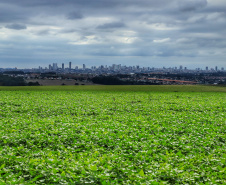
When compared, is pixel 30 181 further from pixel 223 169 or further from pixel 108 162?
pixel 223 169

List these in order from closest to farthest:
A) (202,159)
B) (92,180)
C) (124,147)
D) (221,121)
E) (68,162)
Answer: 1. (92,180)
2. (68,162)
3. (202,159)
4. (124,147)
5. (221,121)

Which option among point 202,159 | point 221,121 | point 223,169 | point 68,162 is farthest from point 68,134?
point 221,121

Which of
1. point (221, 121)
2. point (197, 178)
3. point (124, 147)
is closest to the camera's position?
point (197, 178)

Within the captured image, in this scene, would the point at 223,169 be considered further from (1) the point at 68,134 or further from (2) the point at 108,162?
(1) the point at 68,134

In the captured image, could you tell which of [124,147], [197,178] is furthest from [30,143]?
[197,178]

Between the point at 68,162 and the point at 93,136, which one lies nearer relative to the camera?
the point at 68,162

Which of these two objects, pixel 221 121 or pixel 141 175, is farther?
pixel 221 121

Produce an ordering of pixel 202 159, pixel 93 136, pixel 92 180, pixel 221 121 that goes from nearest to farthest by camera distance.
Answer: pixel 92 180 < pixel 202 159 < pixel 93 136 < pixel 221 121

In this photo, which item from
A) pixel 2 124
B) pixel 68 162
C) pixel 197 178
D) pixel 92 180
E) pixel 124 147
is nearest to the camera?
pixel 92 180
